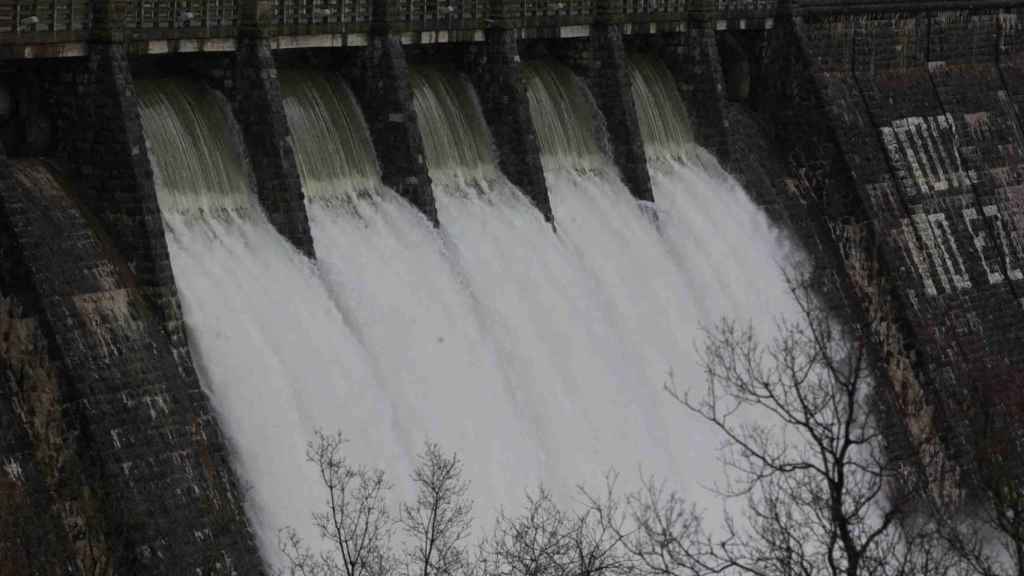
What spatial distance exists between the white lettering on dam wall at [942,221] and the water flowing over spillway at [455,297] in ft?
20.3

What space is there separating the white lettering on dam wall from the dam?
0.09 m

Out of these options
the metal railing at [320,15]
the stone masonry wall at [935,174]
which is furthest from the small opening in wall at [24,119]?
the stone masonry wall at [935,174]

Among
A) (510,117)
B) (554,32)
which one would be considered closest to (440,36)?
(510,117)

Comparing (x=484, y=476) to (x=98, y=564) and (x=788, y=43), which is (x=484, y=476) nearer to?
(x=98, y=564)

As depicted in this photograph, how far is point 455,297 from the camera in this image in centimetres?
4606

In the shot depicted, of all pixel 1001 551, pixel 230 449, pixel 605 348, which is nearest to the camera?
pixel 230 449

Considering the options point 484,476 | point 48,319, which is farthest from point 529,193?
point 48,319

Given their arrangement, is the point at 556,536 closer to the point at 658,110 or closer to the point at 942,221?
the point at 658,110

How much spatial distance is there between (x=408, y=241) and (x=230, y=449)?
8.93 metres

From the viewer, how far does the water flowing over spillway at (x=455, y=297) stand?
39906 millimetres

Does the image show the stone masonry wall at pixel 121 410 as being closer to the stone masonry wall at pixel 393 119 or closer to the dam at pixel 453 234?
the dam at pixel 453 234

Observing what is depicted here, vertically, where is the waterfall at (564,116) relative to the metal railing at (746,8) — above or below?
below

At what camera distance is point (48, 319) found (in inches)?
1412

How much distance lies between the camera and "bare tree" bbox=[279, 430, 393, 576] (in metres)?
35.6
